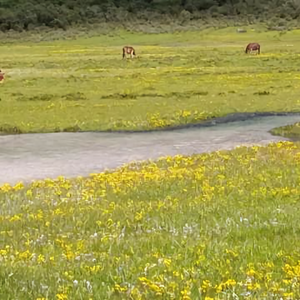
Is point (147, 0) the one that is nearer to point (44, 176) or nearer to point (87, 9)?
point (87, 9)

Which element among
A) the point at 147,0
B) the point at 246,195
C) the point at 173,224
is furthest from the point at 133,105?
the point at 147,0

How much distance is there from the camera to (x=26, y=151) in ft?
77.2

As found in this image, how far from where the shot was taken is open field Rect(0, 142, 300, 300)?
7551mm

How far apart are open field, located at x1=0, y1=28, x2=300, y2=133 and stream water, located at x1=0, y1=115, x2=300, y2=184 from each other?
7.40ft

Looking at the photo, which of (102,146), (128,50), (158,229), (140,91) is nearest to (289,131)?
(102,146)

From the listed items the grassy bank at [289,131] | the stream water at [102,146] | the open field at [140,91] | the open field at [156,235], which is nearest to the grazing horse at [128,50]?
the open field at [140,91]

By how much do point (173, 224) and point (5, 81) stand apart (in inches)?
1622

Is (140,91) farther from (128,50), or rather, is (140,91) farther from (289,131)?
(128,50)

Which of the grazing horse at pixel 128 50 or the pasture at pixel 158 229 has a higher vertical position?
the pasture at pixel 158 229

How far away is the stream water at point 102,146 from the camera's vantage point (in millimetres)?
20125

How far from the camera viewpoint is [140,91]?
1698 inches

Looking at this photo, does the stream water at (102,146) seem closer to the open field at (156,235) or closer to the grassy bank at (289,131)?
the grassy bank at (289,131)

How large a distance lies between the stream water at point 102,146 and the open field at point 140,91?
2.26m

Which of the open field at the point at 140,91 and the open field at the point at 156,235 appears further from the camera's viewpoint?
the open field at the point at 140,91
